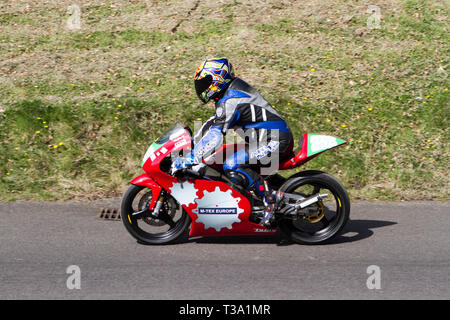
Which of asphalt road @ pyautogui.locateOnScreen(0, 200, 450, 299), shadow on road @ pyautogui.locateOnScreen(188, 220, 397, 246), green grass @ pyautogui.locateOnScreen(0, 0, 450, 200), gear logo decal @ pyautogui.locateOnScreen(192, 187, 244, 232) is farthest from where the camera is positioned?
green grass @ pyautogui.locateOnScreen(0, 0, 450, 200)

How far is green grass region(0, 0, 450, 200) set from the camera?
25.8 feet

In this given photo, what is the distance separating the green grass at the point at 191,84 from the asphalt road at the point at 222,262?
1.17 m

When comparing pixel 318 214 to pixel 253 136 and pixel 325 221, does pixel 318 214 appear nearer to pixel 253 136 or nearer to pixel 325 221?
pixel 325 221

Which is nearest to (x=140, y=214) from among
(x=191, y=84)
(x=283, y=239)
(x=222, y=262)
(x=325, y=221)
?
(x=222, y=262)

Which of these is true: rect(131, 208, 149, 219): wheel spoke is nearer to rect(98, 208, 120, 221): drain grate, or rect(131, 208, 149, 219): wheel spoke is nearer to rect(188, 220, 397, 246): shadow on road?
rect(188, 220, 397, 246): shadow on road

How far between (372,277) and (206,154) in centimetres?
193

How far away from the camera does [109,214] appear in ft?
22.0

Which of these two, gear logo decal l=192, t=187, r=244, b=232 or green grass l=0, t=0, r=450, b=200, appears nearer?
gear logo decal l=192, t=187, r=244, b=232

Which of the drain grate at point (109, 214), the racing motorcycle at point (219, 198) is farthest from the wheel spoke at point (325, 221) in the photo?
the drain grate at point (109, 214)

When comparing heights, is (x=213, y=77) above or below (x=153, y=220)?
above

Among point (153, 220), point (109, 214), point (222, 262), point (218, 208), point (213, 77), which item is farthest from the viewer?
point (109, 214)

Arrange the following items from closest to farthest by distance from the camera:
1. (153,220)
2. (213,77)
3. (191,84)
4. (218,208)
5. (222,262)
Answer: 1. (222,262)
2. (213,77)
3. (218,208)
4. (153,220)
5. (191,84)

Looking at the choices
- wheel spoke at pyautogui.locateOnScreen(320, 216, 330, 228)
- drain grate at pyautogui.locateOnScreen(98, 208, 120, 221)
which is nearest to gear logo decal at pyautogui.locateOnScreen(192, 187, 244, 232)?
wheel spoke at pyautogui.locateOnScreen(320, 216, 330, 228)

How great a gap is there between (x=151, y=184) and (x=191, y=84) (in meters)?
4.16
